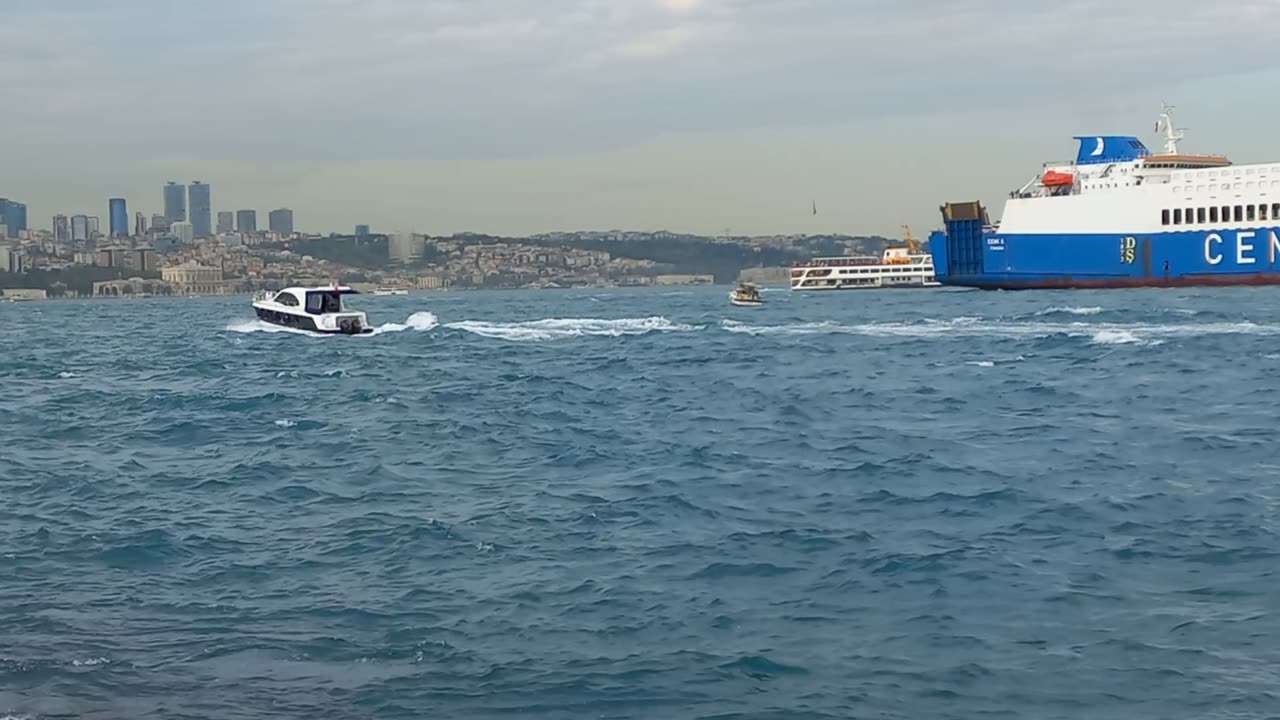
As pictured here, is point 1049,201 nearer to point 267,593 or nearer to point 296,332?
point 296,332

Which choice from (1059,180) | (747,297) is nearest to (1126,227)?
(1059,180)

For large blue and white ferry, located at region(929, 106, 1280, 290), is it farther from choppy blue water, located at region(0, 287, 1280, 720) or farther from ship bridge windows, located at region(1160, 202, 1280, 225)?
choppy blue water, located at region(0, 287, 1280, 720)

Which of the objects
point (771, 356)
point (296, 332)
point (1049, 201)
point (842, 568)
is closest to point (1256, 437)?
point (842, 568)

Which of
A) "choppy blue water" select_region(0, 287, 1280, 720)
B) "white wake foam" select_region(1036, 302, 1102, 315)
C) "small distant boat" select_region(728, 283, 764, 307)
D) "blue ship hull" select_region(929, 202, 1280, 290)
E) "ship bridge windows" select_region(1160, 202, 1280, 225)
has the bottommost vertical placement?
"choppy blue water" select_region(0, 287, 1280, 720)

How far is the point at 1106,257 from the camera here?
69.3 metres

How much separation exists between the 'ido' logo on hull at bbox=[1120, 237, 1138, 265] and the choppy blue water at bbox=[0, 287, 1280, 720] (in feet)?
144

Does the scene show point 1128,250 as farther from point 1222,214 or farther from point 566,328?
point 566,328

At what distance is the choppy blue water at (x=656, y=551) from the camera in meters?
8.33

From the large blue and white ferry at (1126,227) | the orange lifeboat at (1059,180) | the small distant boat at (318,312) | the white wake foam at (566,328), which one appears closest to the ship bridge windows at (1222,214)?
the large blue and white ferry at (1126,227)

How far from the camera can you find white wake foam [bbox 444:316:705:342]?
4806cm

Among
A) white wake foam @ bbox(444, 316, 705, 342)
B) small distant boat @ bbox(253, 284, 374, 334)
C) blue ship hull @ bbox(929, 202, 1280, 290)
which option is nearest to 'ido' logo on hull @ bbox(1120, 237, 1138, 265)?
blue ship hull @ bbox(929, 202, 1280, 290)

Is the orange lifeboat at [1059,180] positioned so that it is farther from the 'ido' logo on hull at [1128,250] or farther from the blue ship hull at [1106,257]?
the 'ido' logo on hull at [1128,250]

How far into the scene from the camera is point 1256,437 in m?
17.5

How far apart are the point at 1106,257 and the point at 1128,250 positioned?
1134mm
